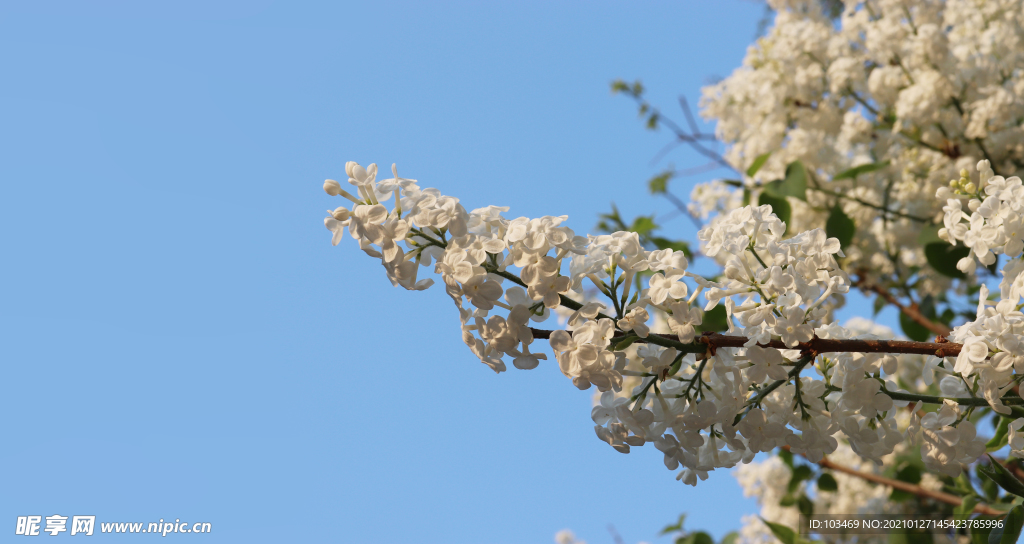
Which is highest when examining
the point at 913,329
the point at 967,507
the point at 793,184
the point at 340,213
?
the point at 793,184

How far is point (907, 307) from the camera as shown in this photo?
3.99 metres

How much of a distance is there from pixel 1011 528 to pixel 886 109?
299 cm

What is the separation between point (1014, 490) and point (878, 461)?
0.30 metres

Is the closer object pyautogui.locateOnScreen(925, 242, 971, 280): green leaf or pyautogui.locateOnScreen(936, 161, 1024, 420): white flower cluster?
pyautogui.locateOnScreen(936, 161, 1024, 420): white flower cluster

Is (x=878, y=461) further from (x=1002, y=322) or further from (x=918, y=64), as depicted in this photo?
(x=918, y=64)

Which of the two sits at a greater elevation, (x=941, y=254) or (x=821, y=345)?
(x=941, y=254)

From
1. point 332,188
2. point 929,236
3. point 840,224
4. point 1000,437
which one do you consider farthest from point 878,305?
point 332,188

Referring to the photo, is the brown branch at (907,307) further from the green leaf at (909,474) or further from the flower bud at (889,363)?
the flower bud at (889,363)

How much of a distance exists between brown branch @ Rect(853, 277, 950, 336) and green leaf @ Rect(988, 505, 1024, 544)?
228 cm

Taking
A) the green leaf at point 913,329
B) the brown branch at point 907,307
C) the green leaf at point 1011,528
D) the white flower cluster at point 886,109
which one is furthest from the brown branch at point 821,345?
the green leaf at point 913,329

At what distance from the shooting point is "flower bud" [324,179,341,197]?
1.41 m

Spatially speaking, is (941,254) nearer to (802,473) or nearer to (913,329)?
(913,329)

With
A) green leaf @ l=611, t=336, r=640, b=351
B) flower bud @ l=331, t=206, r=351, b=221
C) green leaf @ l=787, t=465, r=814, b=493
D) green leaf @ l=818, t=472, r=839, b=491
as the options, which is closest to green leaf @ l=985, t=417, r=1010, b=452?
green leaf @ l=611, t=336, r=640, b=351

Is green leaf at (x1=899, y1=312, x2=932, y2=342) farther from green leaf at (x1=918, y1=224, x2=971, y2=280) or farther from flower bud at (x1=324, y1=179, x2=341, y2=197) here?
flower bud at (x1=324, y1=179, x2=341, y2=197)
